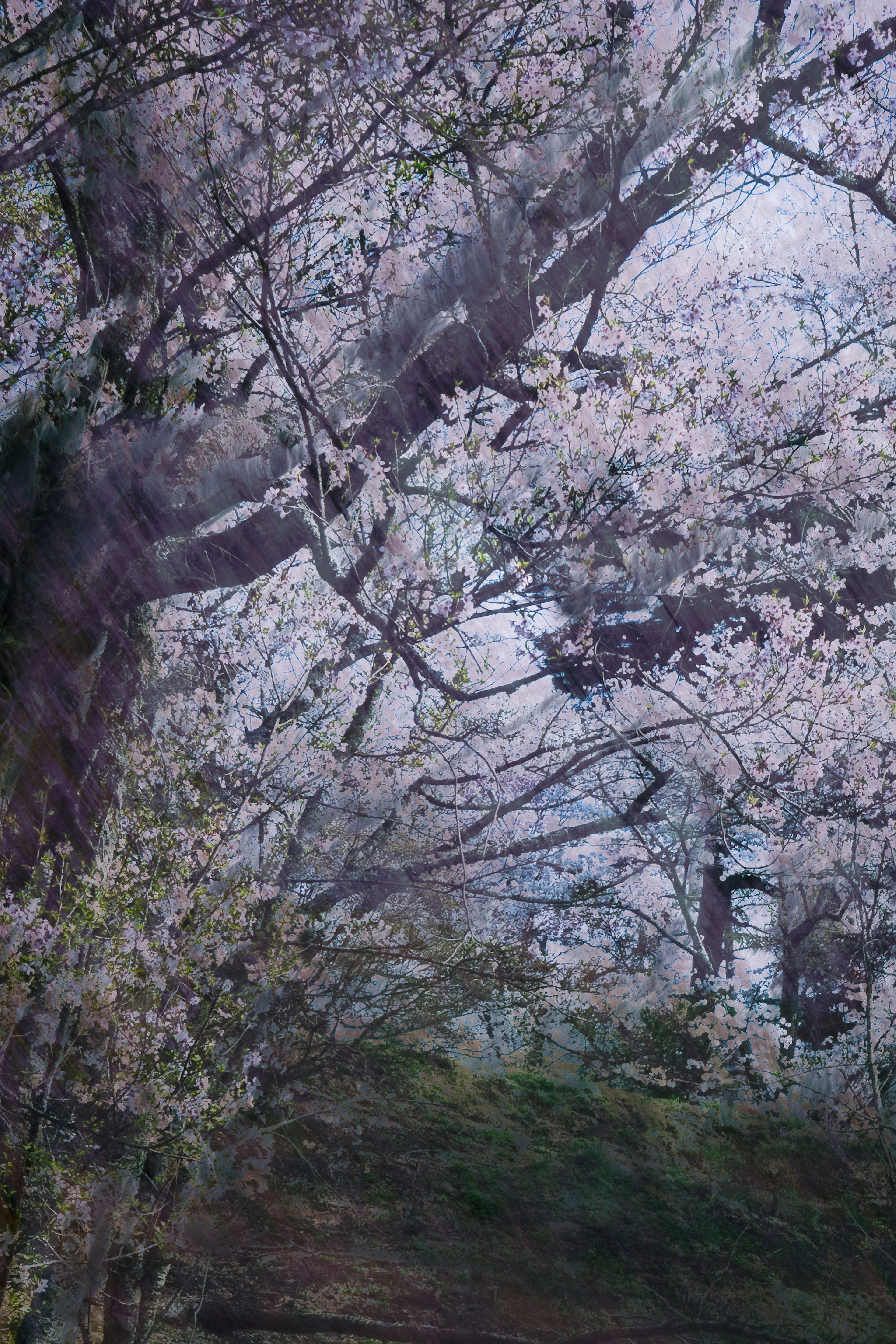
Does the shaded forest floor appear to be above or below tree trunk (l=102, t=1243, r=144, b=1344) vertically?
above

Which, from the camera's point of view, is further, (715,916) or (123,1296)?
(715,916)

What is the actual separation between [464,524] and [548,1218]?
1.26m

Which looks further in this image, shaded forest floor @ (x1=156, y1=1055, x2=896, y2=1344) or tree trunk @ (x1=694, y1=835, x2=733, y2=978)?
tree trunk @ (x1=694, y1=835, x2=733, y2=978)

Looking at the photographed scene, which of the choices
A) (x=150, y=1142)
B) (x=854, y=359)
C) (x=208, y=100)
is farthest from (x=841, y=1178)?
(x=208, y=100)

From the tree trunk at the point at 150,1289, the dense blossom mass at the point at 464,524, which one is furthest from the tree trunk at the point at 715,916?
the tree trunk at the point at 150,1289

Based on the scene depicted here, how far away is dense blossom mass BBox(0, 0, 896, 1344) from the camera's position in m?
1.50

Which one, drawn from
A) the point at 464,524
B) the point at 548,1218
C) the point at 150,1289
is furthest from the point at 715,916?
the point at 150,1289

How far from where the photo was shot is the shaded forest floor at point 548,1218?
1.29m

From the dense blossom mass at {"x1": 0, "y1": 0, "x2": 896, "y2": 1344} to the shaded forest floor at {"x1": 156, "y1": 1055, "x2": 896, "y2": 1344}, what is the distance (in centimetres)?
12

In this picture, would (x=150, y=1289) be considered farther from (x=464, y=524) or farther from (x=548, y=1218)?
(x=464, y=524)

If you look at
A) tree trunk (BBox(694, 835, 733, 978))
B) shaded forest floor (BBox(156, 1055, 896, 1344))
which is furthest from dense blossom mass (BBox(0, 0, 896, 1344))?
shaded forest floor (BBox(156, 1055, 896, 1344))

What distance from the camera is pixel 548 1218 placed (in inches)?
53.3

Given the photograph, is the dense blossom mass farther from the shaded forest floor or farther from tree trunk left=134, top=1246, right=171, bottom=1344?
tree trunk left=134, top=1246, right=171, bottom=1344

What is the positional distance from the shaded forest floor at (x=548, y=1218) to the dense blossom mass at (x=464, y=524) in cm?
12
